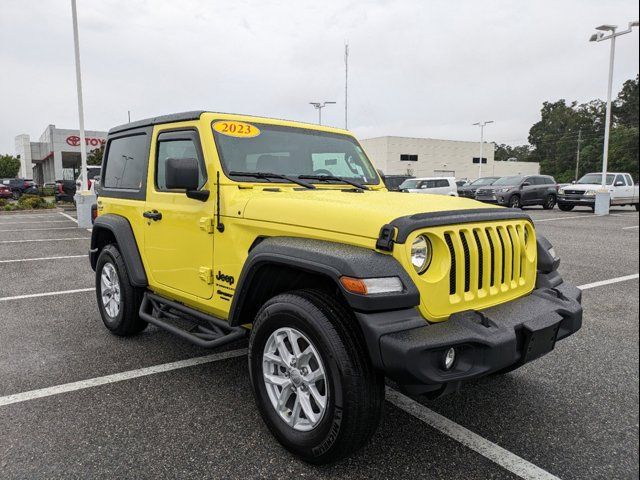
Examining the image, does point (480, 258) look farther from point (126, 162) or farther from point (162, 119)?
point (126, 162)

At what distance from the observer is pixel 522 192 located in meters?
21.3

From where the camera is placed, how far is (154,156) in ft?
13.6

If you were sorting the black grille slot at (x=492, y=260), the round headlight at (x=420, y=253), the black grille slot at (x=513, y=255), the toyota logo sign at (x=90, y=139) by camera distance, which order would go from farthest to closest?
the toyota logo sign at (x=90, y=139)
the black grille slot at (x=513, y=255)
the black grille slot at (x=492, y=260)
the round headlight at (x=420, y=253)

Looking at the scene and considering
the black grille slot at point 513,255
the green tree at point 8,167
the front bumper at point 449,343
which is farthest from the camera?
the green tree at point 8,167

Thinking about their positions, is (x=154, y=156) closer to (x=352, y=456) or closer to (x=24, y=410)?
(x=24, y=410)

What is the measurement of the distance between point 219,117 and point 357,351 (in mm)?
2142

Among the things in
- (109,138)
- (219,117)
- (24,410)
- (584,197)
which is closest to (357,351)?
(219,117)

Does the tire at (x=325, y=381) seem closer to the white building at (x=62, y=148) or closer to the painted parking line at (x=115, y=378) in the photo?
the painted parking line at (x=115, y=378)

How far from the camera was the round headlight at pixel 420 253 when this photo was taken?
8.33 ft

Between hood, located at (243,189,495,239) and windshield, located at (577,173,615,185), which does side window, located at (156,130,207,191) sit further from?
windshield, located at (577,173,615,185)

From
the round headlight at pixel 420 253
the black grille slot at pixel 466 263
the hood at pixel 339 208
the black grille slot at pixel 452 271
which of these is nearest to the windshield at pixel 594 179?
the hood at pixel 339 208

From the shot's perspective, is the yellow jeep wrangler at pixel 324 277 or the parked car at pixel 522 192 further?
the parked car at pixel 522 192

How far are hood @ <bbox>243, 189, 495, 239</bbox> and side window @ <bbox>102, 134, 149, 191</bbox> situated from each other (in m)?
1.56

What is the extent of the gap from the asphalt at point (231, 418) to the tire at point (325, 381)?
0.17 meters
